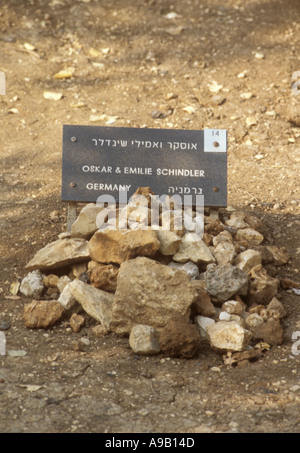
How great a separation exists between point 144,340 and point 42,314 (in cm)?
64

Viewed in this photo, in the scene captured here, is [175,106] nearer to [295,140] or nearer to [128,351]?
[295,140]

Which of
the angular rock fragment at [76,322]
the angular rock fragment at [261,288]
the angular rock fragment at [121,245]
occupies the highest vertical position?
the angular rock fragment at [121,245]

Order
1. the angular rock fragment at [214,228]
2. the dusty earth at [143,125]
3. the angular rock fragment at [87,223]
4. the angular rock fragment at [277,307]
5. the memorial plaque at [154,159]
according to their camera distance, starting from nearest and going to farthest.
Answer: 1. the dusty earth at [143,125]
2. the angular rock fragment at [277,307]
3. the angular rock fragment at [87,223]
4. the angular rock fragment at [214,228]
5. the memorial plaque at [154,159]

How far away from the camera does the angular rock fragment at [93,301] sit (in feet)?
12.1

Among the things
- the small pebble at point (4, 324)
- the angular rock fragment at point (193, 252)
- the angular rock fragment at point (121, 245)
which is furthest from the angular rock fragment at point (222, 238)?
the small pebble at point (4, 324)

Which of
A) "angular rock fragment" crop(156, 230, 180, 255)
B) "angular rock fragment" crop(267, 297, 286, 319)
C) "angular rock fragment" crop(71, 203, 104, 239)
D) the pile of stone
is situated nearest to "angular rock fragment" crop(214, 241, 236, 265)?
the pile of stone

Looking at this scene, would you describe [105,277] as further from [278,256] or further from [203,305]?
[278,256]

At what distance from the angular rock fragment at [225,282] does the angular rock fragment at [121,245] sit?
1.24 ft

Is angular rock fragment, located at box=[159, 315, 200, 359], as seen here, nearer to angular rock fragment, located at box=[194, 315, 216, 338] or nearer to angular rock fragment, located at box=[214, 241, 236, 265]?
angular rock fragment, located at box=[194, 315, 216, 338]

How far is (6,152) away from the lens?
20.0ft

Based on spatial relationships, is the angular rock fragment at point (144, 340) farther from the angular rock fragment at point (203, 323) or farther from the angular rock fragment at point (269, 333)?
the angular rock fragment at point (269, 333)

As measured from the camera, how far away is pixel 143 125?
6410 mm

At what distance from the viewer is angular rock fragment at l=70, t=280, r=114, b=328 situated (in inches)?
145

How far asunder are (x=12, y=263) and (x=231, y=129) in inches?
118
